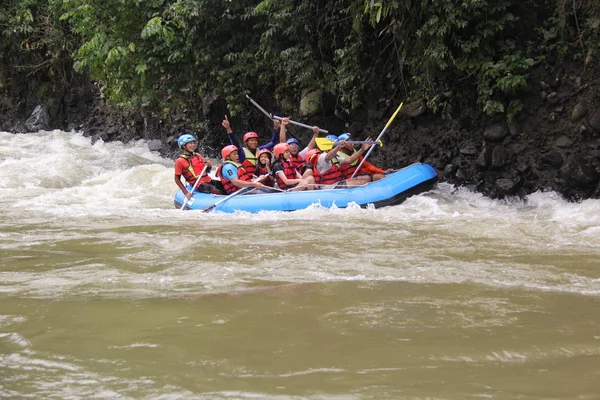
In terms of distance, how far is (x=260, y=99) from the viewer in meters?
12.5

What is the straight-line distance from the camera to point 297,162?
901 centimetres

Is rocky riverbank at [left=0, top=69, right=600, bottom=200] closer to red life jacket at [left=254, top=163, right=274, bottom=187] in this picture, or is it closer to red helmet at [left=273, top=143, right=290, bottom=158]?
red helmet at [left=273, top=143, right=290, bottom=158]

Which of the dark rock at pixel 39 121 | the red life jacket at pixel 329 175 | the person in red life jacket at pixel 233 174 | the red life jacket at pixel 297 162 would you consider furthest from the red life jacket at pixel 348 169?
the dark rock at pixel 39 121

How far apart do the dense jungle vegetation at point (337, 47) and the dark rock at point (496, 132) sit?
203mm

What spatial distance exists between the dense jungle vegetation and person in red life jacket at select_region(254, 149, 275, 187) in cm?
182

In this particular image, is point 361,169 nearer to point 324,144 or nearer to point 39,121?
point 324,144

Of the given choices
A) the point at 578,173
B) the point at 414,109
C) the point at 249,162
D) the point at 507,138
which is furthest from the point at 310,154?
the point at 578,173

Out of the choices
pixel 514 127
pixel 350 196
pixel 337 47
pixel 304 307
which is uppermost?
pixel 337 47

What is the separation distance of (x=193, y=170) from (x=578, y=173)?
4.84 meters

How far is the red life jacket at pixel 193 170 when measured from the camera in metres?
9.05

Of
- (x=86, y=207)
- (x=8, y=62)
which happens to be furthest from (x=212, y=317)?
(x=8, y=62)

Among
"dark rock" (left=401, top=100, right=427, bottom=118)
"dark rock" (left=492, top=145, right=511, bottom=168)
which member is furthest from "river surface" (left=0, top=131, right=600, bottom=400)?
"dark rock" (left=401, top=100, right=427, bottom=118)

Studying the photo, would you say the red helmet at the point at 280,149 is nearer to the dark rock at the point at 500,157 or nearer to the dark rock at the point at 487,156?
the dark rock at the point at 487,156

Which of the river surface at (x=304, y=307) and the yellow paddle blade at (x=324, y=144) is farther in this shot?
the yellow paddle blade at (x=324, y=144)
